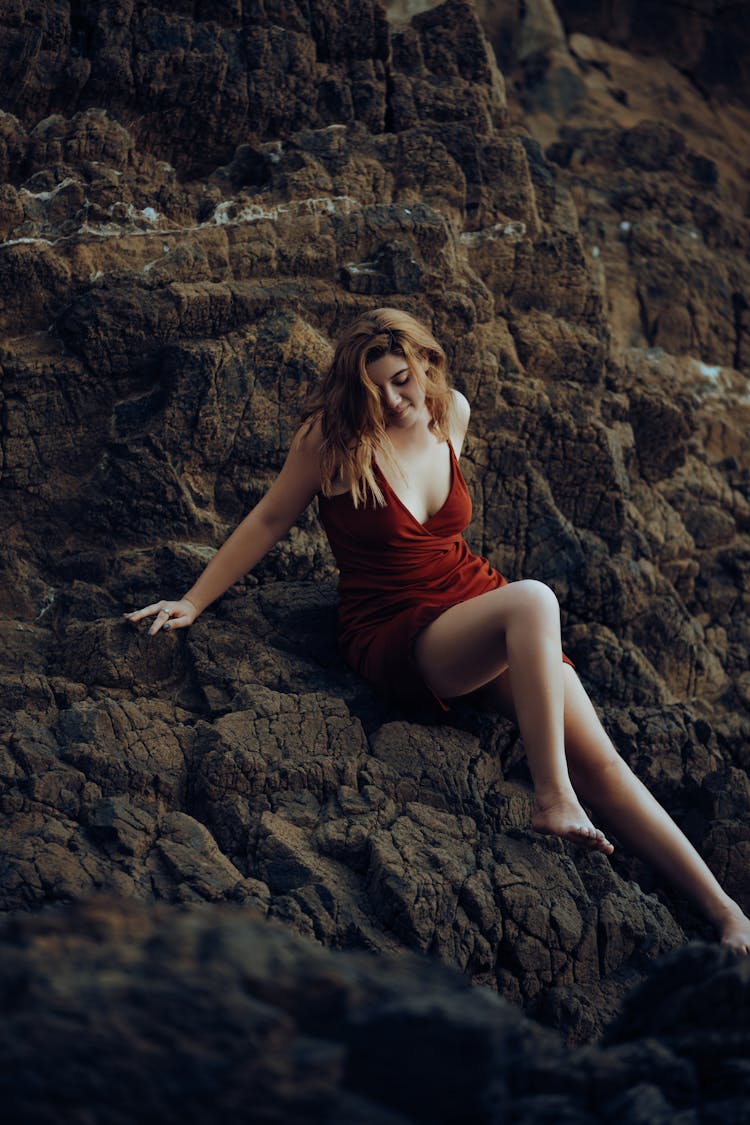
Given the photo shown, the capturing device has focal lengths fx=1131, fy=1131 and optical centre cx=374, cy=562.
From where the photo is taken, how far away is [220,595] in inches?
152

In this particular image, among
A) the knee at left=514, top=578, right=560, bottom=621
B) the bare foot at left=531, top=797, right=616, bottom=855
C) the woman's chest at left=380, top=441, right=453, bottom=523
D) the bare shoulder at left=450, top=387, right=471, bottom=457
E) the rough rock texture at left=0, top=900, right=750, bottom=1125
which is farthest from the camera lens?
the bare shoulder at left=450, top=387, right=471, bottom=457

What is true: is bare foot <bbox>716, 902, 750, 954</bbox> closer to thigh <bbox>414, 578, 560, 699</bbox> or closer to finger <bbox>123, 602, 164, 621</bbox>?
thigh <bbox>414, 578, 560, 699</bbox>

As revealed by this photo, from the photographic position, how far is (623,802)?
3.32 m

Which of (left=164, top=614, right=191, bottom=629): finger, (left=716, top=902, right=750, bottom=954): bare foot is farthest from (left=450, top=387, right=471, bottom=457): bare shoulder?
(left=716, top=902, right=750, bottom=954): bare foot

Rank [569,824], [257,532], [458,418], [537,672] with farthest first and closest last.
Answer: [458,418] < [257,532] < [537,672] < [569,824]

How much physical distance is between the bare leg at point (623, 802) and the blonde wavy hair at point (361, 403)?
85 cm

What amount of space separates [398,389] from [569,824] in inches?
58.5

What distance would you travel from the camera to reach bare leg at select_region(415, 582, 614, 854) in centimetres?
308

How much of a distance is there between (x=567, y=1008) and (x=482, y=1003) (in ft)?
5.25

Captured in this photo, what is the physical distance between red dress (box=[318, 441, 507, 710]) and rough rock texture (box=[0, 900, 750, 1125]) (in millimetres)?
1862

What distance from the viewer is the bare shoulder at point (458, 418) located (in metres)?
3.96

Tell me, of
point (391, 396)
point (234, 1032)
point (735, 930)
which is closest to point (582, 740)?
point (735, 930)

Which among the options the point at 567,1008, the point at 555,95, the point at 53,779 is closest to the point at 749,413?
the point at 555,95

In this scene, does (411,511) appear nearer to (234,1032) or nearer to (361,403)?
(361,403)
